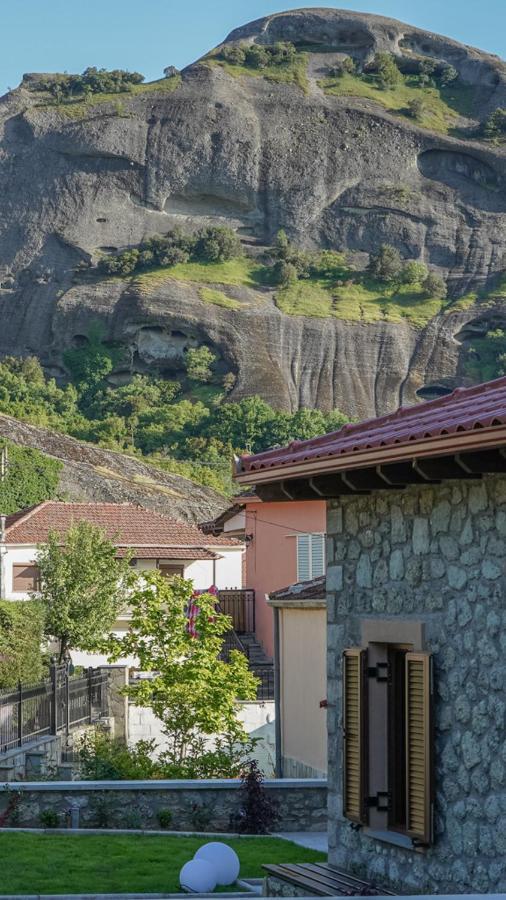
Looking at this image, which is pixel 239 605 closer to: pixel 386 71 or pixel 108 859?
pixel 108 859

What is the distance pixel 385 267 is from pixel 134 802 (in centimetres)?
10310

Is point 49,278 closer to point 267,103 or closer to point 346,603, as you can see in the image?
point 267,103

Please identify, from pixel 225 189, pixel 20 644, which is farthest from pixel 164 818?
pixel 225 189

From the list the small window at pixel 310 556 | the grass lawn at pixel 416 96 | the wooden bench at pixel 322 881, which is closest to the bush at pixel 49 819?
the wooden bench at pixel 322 881

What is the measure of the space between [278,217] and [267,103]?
1126 centimetres

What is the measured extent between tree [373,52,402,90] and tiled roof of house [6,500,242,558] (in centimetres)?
9627

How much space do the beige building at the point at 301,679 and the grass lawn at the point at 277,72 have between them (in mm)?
114584

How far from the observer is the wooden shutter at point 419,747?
8.66 metres

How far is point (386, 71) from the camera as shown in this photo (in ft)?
434

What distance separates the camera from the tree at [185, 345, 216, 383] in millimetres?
108500

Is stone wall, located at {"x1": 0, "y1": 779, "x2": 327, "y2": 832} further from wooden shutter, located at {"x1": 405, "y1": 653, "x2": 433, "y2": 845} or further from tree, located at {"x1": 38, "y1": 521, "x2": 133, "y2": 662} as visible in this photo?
tree, located at {"x1": 38, "y1": 521, "x2": 133, "y2": 662}

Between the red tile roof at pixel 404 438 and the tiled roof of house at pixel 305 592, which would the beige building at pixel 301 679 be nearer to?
the tiled roof of house at pixel 305 592

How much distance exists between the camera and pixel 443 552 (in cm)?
880

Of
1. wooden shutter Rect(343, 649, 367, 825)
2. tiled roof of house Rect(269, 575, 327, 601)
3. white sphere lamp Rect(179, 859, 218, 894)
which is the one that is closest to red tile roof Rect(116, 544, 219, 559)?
tiled roof of house Rect(269, 575, 327, 601)
